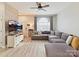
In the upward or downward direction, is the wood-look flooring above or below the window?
below

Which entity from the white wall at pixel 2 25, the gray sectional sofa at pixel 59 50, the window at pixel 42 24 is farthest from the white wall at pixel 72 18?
the window at pixel 42 24

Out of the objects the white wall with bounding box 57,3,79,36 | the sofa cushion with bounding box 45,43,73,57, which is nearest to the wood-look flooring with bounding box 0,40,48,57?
the sofa cushion with bounding box 45,43,73,57

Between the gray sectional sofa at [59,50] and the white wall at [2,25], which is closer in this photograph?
the gray sectional sofa at [59,50]

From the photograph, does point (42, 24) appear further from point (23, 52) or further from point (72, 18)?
point (23, 52)

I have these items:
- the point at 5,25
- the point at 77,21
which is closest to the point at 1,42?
the point at 5,25

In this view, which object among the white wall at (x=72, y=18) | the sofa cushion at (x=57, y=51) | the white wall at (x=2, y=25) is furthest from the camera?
the white wall at (x=2, y=25)

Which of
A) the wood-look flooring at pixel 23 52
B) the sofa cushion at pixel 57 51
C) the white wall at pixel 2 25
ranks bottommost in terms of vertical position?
the wood-look flooring at pixel 23 52

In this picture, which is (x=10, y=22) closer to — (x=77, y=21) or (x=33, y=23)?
(x=77, y=21)

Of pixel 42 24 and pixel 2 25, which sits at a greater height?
pixel 42 24

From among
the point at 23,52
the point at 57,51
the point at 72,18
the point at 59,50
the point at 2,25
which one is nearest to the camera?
the point at 57,51

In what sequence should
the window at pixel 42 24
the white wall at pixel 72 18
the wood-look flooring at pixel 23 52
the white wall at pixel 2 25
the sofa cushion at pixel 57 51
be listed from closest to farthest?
the sofa cushion at pixel 57 51 → the wood-look flooring at pixel 23 52 → the white wall at pixel 72 18 → the white wall at pixel 2 25 → the window at pixel 42 24

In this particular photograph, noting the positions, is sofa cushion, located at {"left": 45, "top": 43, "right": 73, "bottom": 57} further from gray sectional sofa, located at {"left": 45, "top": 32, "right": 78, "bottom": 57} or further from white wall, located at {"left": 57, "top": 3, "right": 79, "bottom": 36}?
white wall, located at {"left": 57, "top": 3, "right": 79, "bottom": 36}

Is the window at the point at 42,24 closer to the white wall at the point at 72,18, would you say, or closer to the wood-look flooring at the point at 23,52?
the white wall at the point at 72,18

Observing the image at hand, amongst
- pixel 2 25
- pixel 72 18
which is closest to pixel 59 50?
pixel 72 18
